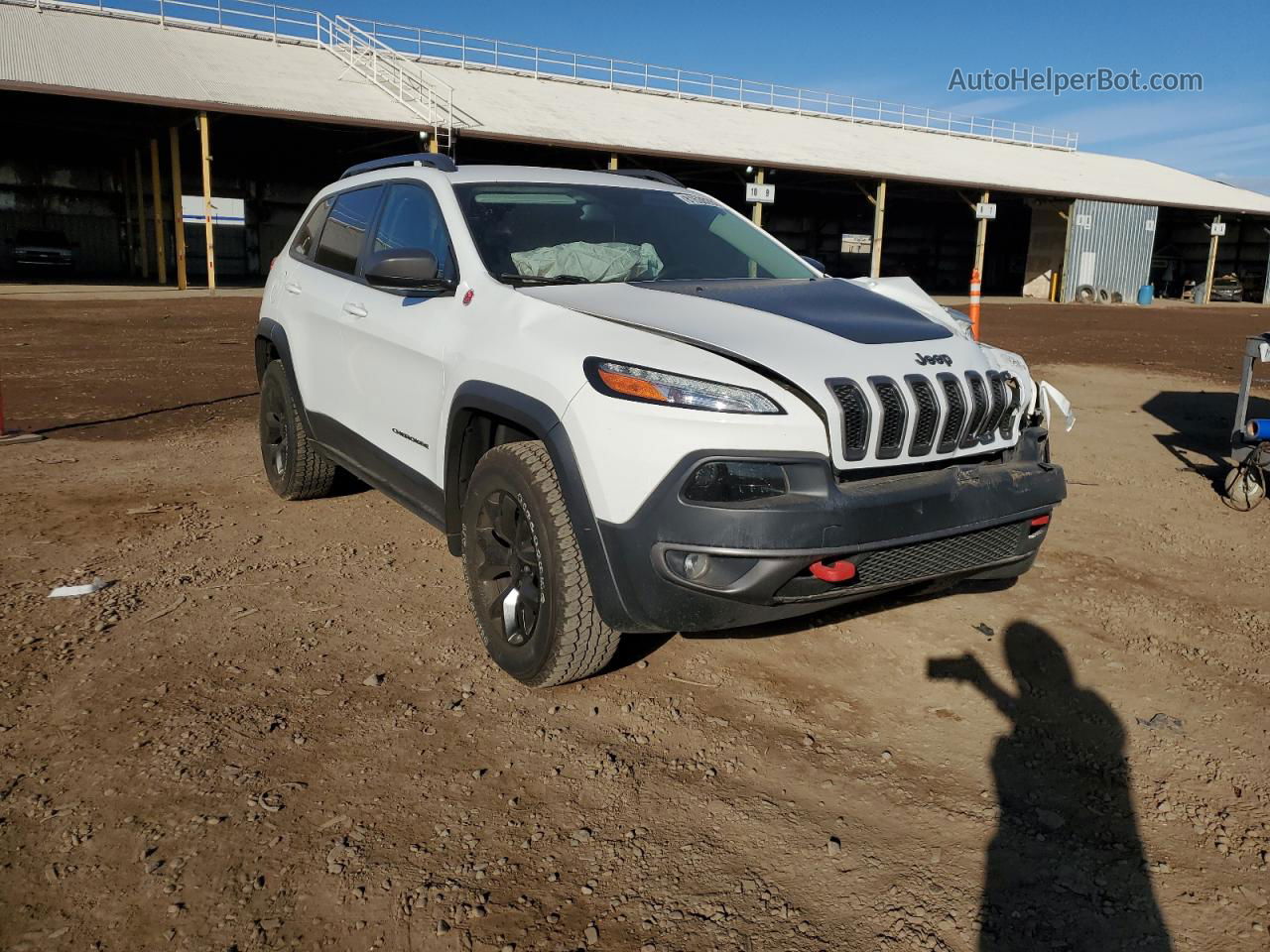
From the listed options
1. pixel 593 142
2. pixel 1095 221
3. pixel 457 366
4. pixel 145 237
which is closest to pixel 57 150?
pixel 145 237

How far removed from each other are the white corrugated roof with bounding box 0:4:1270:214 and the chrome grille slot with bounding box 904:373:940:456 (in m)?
23.8

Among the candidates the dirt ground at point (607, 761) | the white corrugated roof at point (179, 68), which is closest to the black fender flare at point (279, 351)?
the dirt ground at point (607, 761)

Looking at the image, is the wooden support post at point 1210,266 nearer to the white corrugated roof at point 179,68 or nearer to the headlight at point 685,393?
the white corrugated roof at point 179,68

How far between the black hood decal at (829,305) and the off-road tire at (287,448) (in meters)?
2.46

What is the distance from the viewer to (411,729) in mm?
3189

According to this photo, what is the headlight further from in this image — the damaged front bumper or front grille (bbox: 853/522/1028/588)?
front grille (bbox: 853/522/1028/588)

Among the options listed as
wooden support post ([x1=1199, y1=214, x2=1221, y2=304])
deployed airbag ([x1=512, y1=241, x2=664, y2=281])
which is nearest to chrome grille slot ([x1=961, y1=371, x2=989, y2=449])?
deployed airbag ([x1=512, y1=241, x2=664, y2=281])

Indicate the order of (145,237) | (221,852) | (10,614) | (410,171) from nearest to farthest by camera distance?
(221,852) < (10,614) < (410,171) < (145,237)

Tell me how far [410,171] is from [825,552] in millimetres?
2763

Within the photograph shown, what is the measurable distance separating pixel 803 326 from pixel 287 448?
346cm

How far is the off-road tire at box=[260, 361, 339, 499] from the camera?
17.8 feet

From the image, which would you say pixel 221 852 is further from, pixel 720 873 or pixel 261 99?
pixel 261 99

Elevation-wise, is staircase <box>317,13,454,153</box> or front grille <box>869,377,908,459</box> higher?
staircase <box>317,13,454,153</box>

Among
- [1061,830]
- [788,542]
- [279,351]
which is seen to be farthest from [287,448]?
[1061,830]
